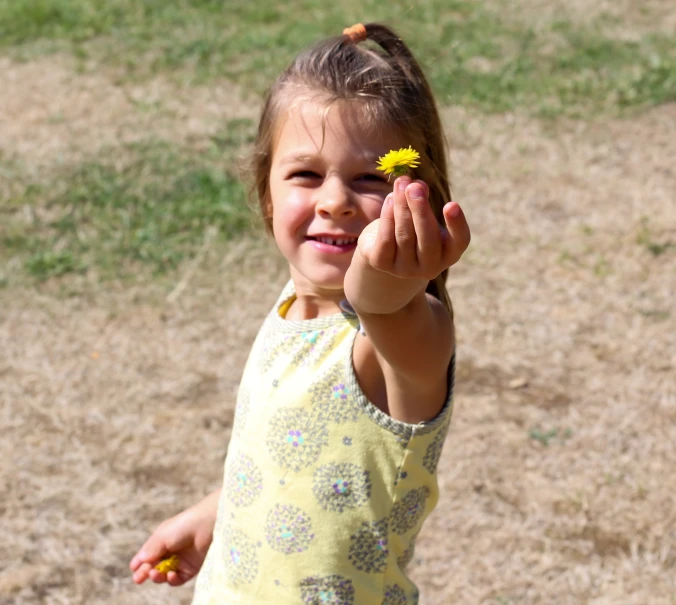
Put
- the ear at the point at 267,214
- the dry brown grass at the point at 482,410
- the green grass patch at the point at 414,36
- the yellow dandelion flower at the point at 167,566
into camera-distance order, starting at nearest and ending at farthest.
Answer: the ear at the point at 267,214 → the yellow dandelion flower at the point at 167,566 → the dry brown grass at the point at 482,410 → the green grass patch at the point at 414,36

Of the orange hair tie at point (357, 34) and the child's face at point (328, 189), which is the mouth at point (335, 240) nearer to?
the child's face at point (328, 189)

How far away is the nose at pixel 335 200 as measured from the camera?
1.62 metres

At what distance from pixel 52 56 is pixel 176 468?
400cm

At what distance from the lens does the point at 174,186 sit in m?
4.88

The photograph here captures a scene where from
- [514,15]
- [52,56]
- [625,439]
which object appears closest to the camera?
[625,439]

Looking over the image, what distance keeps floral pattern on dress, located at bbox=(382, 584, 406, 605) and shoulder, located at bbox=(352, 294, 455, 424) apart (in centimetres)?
35

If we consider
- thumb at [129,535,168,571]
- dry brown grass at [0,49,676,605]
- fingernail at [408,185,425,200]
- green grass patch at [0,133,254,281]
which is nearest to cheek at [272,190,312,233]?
fingernail at [408,185,425,200]

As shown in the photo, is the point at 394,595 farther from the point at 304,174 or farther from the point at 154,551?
the point at 304,174

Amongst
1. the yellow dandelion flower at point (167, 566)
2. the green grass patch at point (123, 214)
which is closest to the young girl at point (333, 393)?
the yellow dandelion flower at point (167, 566)

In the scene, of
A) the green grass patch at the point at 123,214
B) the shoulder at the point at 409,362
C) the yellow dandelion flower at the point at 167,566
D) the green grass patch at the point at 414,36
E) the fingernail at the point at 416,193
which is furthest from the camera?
the green grass patch at the point at 414,36

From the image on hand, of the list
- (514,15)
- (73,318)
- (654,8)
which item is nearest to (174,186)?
(73,318)

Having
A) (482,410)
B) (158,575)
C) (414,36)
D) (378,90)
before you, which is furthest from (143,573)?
(414,36)

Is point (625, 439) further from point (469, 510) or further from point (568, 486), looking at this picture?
point (469, 510)

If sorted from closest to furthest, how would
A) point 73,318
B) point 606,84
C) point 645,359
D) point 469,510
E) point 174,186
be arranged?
point 469,510 → point 645,359 → point 73,318 → point 174,186 → point 606,84
